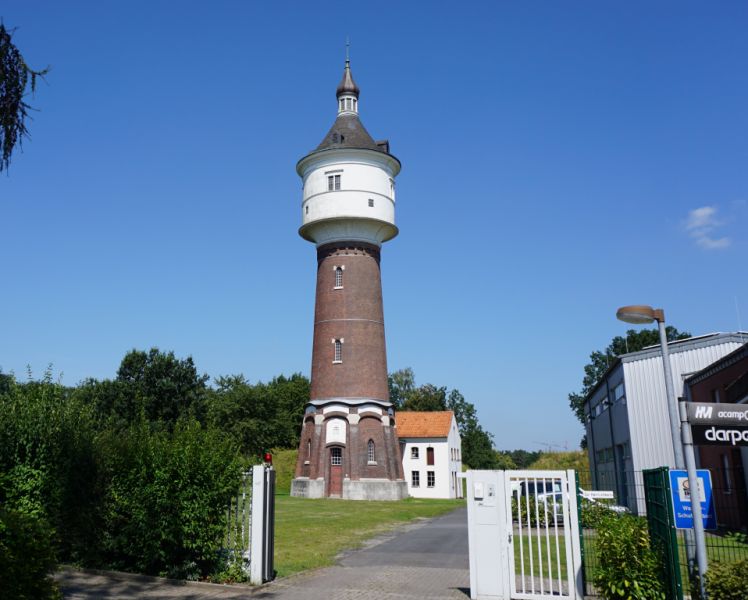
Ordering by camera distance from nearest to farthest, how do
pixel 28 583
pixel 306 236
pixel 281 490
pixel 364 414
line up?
pixel 28 583, pixel 364 414, pixel 306 236, pixel 281 490

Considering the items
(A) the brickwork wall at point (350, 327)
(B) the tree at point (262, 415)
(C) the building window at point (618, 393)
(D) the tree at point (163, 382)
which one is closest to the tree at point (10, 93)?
(C) the building window at point (618, 393)

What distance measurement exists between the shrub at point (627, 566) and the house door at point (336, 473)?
32860 mm

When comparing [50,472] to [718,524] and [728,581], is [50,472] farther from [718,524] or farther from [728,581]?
[718,524]

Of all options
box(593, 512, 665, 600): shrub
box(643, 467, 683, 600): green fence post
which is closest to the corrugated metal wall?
box(643, 467, 683, 600): green fence post

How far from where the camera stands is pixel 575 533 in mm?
10492

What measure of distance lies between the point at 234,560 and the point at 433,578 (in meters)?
3.72

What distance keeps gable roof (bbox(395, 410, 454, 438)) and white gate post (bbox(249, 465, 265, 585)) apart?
4387 centimetres

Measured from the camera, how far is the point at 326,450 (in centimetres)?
4172

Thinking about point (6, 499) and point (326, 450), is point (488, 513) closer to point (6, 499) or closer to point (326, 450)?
point (6, 499)

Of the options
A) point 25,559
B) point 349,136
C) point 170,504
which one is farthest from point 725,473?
point 349,136

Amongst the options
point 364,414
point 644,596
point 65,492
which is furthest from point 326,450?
point 644,596

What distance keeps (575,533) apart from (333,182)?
3426cm

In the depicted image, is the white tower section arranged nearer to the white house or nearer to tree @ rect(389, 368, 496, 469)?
the white house

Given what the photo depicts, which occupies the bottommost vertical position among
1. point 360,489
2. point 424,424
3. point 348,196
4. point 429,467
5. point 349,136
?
point 360,489
